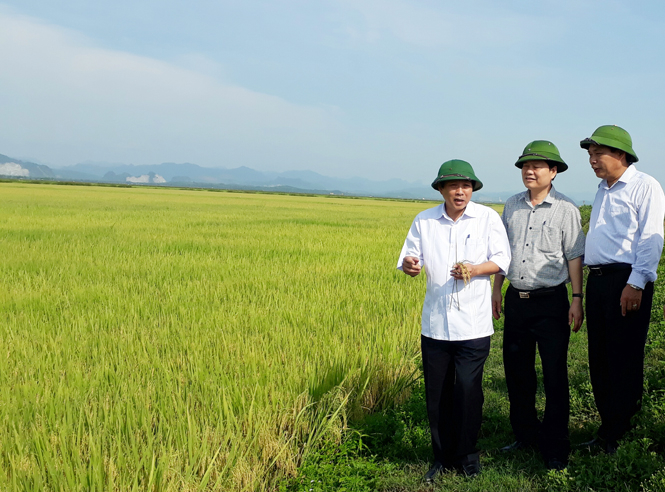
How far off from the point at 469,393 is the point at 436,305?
54cm

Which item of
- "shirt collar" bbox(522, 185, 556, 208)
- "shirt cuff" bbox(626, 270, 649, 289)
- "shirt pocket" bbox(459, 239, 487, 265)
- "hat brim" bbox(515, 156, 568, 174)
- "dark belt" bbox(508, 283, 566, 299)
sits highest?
"hat brim" bbox(515, 156, 568, 174)

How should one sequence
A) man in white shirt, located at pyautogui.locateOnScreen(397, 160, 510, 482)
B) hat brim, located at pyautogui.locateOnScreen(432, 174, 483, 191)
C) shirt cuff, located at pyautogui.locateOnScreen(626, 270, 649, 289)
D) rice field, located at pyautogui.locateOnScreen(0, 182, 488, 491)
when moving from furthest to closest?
1. shirt cuff, located at pyautogui.locateOnScreen(626, 270, 649, 289)
2. man in white shirt, located at pyautogui.locateOnScreen(397, 160, 510, 482)
3. hat brim, located at pyautogui.locateOnScreen(432, 174, 483, 191)
4. rice field, located at pyautogui.locateOnScreen(0, 182, 488, 491)

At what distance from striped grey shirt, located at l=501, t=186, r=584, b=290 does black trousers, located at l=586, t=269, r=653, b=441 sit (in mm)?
279

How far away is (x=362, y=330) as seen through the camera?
4.83 m

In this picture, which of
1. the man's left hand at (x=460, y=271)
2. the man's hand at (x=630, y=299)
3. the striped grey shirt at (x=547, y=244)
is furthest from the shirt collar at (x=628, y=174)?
the man's left hand at (x=460, y=271)

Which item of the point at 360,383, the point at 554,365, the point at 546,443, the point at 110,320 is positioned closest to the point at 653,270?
the point at 554,365

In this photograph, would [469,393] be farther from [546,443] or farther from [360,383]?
[360,383]

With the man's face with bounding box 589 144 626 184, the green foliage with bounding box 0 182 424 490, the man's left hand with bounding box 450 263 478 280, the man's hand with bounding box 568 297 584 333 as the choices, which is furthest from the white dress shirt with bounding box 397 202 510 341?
the green foliage with bounding box 0 182 424 490

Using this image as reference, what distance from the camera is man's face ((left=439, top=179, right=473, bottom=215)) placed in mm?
2836

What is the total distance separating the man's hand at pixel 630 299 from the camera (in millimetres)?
3051

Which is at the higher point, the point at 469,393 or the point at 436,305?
the point at 436,305

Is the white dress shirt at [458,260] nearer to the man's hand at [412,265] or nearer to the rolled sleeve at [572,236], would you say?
the man's hand at [412,265]

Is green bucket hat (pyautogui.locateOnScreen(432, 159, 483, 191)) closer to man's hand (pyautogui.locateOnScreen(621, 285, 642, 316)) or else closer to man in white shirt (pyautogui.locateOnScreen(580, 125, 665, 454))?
man in white shirt (pyautogui.locateOnScreen(580, 125, 665, 454))

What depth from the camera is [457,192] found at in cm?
283
